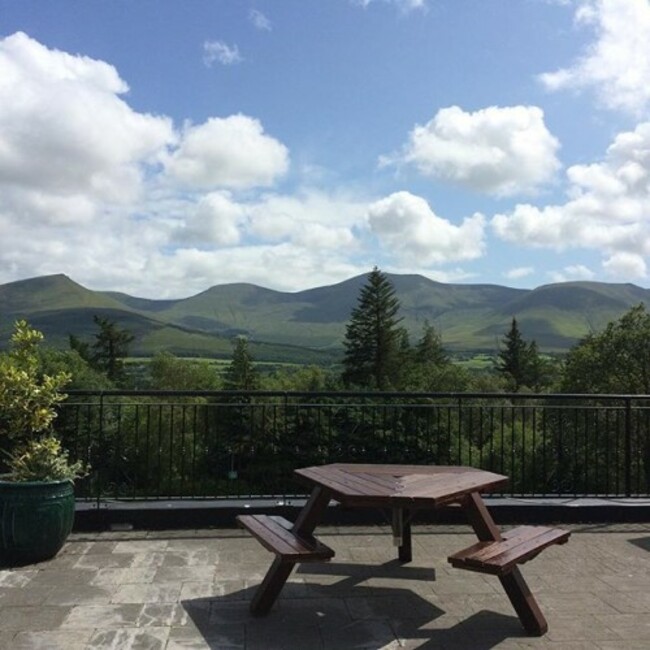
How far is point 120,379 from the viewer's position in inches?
2362

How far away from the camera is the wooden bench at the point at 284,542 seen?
3785 millimetres

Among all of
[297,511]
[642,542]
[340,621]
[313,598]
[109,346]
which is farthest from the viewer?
[109,346]

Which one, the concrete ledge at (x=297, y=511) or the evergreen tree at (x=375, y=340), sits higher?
the evergreen tree at (x=375, y=340)

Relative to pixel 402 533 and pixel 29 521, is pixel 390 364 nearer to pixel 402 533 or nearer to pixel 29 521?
pixel 402 533

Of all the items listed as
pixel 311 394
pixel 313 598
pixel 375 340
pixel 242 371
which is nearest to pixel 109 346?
pixel 242 371

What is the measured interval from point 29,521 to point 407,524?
8.51 feet

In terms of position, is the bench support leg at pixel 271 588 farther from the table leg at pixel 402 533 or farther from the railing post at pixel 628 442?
the railing post at pixel 628 442

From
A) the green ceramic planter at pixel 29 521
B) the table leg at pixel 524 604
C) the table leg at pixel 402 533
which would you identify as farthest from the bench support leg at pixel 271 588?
the green ceramic planter at pixel 29 521

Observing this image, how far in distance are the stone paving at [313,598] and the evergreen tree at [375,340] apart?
4812cm

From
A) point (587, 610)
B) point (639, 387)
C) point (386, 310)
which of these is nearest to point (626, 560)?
point (587, 610)

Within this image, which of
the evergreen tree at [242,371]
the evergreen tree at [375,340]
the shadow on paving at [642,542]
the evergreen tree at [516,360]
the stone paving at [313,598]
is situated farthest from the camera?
the evergreen tree at [516,360]

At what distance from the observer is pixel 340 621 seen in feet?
12.9

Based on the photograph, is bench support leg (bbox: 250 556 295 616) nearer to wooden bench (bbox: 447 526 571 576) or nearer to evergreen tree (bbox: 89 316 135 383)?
wooden bench (bbox: 447 526 571 576)

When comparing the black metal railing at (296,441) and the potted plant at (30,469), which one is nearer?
the potted plant at (30,469)
